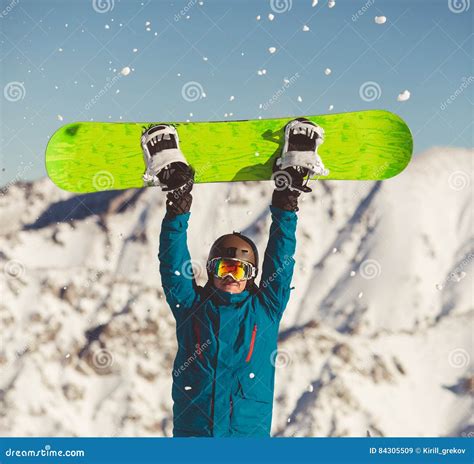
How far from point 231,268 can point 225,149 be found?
123cm

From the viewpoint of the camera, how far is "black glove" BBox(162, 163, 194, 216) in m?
3.46

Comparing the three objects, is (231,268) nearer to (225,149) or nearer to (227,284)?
(227,284)

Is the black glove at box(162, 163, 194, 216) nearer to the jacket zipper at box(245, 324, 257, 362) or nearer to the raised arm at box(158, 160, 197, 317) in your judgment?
the raised arm at box(158, 160, 197, 317)

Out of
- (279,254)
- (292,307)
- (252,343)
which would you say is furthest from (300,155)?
(292,307)

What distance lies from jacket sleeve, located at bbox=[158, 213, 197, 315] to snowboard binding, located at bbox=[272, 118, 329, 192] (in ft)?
2.08

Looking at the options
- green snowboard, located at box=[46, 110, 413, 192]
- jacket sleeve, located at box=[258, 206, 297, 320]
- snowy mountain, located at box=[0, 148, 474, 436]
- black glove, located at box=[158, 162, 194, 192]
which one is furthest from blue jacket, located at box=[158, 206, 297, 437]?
snowy mountain, located at box=[0, 148, 474, 436]

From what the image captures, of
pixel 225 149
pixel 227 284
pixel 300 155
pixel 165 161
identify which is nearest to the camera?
pixel 227 284

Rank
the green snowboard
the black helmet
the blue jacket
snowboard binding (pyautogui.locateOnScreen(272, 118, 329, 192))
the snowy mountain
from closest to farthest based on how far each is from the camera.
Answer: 1. the blue jacket
2. the black helmet
3. snowboard binding (pyautogui.locateOnScreen(272, 118, 329, 192))
4. the green snowboard
5. the snowy mountain

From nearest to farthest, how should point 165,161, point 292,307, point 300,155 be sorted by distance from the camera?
point 165,161, point 300,155, point 292,307

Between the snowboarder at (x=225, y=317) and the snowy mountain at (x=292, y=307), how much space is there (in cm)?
538

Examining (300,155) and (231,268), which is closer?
(231,268)

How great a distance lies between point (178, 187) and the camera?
3.53 m

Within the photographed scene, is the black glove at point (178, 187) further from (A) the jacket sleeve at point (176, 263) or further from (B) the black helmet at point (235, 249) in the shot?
(B) the black helmet at point (235, 249)

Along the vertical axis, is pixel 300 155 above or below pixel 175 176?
above
